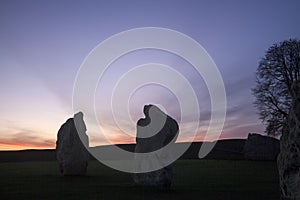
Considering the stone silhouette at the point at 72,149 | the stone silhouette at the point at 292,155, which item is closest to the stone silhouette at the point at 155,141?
the stone silhouette at the point at 72,149

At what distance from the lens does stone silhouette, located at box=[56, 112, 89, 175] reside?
83.7 feet

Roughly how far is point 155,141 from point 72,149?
8.48 m

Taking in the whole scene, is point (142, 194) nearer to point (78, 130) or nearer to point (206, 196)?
point (206, 196)

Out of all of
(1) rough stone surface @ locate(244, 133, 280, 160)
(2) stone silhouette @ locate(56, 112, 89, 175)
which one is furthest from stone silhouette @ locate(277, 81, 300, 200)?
(1) rough stone surface @ locate(244, 133, 280, 160)

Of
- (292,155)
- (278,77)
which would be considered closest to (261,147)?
(278,77)

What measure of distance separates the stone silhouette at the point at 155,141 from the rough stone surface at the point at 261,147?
28884 millimetres

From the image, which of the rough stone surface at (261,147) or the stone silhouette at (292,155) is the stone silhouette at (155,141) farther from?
the rough stone surface at (261,147)

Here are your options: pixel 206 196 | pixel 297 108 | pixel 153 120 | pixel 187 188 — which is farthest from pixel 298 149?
pixel 153 120

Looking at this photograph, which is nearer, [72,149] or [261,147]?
[72,149]

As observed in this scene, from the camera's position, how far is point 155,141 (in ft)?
66.1

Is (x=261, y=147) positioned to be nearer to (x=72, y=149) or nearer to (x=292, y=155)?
(x=72, y=149)

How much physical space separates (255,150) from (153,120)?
30.3 meters

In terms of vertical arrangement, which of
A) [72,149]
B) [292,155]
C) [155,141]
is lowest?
[292,155]

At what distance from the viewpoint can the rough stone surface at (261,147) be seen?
4578 cm
